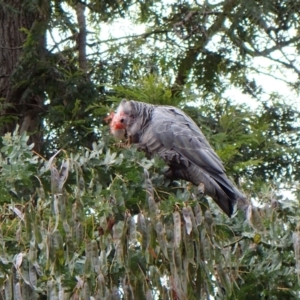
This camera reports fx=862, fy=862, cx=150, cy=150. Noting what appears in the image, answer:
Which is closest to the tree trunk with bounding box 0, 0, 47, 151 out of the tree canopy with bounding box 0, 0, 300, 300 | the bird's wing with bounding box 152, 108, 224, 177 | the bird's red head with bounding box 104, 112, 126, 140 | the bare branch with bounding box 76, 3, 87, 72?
the tree canopy with bounding box 0, 0, 300, 300

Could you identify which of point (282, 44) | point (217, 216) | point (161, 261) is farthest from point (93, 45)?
point (161, 261)

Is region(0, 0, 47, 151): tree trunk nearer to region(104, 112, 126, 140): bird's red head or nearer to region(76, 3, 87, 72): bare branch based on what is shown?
region(76, 3, 87, 72): bare branch

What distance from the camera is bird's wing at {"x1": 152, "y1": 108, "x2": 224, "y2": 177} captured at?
455cm

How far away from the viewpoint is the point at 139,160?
12.2 feet

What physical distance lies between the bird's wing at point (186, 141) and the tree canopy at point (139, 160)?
0.70ft

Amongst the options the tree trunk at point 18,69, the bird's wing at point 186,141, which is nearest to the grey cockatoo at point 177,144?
the bird's wing at point 186,141

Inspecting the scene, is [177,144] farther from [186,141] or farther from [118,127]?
[118,127]

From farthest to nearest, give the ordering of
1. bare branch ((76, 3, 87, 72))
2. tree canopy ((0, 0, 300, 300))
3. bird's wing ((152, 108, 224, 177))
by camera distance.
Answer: bare branch ((76, 3, 87, 72)) → bird's wing ((152, 108, 224, 177)) → tree canopy ((0, 0, 300, 300))

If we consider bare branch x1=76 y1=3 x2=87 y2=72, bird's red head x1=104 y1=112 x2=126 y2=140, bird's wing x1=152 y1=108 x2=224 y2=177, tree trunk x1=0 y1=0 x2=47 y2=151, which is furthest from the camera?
bare branch x1=76 y1=3 x2=87 y2=72

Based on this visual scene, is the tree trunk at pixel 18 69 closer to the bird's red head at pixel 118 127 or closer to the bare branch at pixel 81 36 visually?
the bare branch at pixel 81 36

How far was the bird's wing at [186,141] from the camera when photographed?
14.9ft

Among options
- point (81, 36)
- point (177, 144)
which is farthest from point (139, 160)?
point (81, 36)

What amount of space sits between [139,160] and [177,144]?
96cm

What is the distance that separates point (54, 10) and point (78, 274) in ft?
12.2
